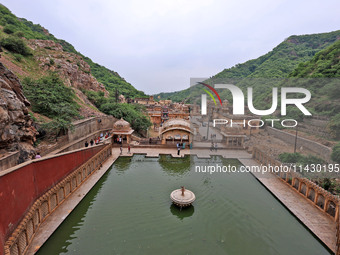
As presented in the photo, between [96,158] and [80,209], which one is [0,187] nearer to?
[80,209]

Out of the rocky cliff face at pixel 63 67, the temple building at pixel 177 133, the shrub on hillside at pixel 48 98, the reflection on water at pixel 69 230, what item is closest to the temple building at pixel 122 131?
the temple building at pixel 177 133

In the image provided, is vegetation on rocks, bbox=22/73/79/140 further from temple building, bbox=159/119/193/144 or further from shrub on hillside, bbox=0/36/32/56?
temple building, bbox=159/119/193/144

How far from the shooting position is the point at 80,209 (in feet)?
31.4

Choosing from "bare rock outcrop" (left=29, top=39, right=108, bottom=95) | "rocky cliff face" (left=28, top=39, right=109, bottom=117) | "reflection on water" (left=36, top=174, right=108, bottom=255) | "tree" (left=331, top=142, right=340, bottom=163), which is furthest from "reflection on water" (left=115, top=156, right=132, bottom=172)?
"bare rock outcrop" (left=29, top=39, right=108, bottom=95)

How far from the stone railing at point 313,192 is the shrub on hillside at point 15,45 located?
32.7 m

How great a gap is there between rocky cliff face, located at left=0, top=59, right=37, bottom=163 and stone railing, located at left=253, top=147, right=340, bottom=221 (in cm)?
1597

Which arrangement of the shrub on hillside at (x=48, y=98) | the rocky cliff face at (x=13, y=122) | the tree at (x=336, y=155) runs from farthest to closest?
1. the shrub on hillside at (x=48, y=98)
2. the tree at (x=336, y=155)
3. the rocky cliff face at (x=13, y=122)

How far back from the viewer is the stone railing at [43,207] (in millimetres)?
6109

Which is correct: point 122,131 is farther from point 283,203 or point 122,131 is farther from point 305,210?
point 305,210

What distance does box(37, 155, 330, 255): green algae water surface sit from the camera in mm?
7270

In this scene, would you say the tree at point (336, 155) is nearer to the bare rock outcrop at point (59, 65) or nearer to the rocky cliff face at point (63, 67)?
the rocky cliff face at point (63, 67)

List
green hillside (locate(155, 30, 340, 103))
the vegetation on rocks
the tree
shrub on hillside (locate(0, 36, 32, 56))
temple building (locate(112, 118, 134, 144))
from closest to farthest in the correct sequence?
1. the tree
2. the vegetation on rocks
3. temple building (locate(112, 118, 134, 144))
4. shrub on hillside (locate(0, 36, 32, 56))
5. green hillside (locate(155, 30, 340, 103))

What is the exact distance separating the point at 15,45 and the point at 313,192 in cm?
3465

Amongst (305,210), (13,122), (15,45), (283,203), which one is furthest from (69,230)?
(15,45)
